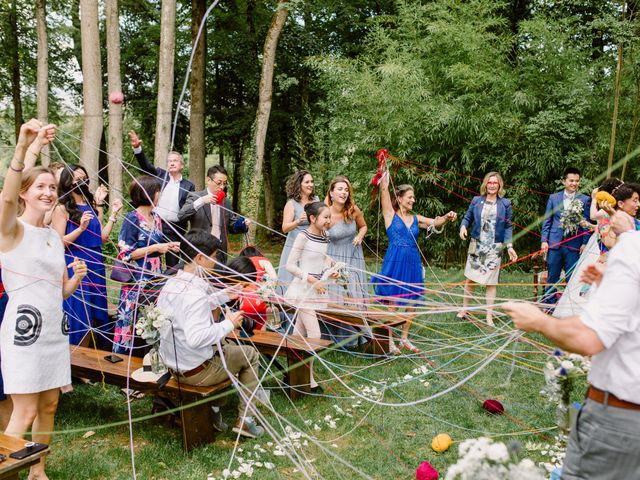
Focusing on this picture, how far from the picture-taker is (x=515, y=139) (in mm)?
9234

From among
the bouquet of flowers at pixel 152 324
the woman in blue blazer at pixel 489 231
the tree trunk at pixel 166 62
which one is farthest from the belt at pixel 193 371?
the tree trunk at pixel 166 62

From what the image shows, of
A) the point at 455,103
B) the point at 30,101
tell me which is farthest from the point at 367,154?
the point at 30,101

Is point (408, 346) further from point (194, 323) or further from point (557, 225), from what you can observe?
point (194, 323)

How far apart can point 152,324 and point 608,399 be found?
2513 mm

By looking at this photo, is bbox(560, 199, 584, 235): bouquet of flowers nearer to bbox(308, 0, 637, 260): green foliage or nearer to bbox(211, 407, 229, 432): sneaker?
bbox(308, 0, 637, 260): green foliage

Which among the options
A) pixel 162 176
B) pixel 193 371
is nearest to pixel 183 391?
pixel 193 371

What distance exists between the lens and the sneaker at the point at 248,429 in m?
3.39

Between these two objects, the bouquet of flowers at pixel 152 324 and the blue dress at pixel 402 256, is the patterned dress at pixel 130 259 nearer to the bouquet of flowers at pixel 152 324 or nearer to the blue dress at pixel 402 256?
the bouquet of flowers at pixel 152 324

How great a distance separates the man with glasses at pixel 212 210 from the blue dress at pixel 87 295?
31.0 inches

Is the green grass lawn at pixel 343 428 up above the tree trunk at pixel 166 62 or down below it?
below

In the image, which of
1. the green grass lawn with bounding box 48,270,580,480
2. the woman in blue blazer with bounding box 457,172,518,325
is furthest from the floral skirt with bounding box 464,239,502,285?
the green grass lawn with bounding box 48,270,580,480

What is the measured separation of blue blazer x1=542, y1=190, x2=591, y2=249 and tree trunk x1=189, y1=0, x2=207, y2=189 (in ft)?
25.5

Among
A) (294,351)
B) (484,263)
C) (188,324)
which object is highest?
(188,324)

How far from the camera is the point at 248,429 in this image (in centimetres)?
344
